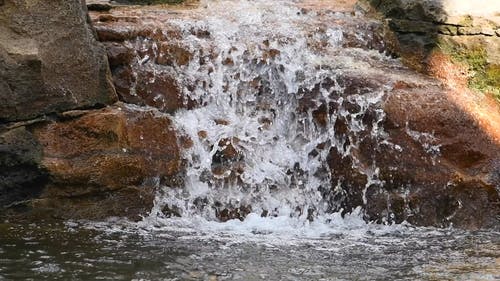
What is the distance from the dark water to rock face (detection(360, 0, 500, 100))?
216cm

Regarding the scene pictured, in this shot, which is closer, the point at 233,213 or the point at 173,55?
the point at 233,213

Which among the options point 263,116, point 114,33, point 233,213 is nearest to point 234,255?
point 233,213

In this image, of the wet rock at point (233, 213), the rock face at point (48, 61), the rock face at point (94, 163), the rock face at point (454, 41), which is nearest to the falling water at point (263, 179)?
the wet rock at point (233, 213)

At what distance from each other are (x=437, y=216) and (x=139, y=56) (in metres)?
3.00

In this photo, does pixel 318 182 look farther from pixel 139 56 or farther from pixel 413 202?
pixel 139 56

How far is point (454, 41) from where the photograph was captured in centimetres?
728

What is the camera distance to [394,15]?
25.8ft

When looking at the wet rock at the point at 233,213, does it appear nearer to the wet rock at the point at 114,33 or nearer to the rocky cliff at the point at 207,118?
the rocky cliff at the point at 207,118

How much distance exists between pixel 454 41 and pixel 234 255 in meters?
3.86

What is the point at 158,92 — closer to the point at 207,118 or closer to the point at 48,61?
the point at 207,118

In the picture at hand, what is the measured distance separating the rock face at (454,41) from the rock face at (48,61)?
3226 mm

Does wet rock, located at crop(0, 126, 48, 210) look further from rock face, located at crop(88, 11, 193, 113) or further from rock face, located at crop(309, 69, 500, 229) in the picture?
rock face, located at crop(309, 69, 500, 229)

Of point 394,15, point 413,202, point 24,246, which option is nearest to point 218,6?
point 394,15

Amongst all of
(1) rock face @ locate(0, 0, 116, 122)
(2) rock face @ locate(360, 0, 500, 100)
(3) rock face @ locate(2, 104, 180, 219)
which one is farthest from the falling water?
(1) rock face @ locate(0, 0, 116, 122)
